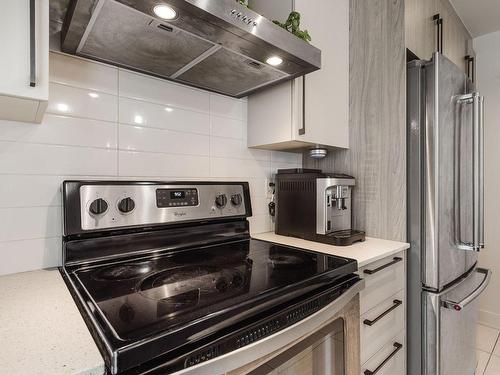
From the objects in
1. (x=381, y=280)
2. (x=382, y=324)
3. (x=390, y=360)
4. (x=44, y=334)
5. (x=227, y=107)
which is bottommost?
(x=390, y=360)

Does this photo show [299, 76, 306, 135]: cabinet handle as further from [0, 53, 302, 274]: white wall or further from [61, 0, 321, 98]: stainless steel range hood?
[0, 53, 302, 274]: white wall

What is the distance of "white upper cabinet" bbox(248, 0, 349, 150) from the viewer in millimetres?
1278

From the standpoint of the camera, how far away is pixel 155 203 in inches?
42.8

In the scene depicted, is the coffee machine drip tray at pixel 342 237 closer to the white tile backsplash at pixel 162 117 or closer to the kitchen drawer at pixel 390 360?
the kitchen drawer at pixel 390 360

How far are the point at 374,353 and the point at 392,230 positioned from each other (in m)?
0.55

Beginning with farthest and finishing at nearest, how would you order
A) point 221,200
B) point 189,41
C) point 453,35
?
point 453,35 → point 221,200 → point 189,41

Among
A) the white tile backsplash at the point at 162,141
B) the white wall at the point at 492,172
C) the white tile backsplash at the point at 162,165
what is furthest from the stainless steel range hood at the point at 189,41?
the white wall at the point at 492,172

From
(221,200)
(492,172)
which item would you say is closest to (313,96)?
(221,200)

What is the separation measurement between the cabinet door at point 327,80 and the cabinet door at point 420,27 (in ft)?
0.98

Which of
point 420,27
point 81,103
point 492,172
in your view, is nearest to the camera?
point 81,103

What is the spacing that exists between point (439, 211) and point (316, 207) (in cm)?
55

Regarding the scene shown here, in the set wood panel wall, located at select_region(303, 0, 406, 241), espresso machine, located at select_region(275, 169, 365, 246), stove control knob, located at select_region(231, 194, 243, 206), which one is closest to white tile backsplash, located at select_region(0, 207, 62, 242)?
stove control knob, located at select_region(231, 194, 243, 206)

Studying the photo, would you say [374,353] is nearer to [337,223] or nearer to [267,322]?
[337,223]

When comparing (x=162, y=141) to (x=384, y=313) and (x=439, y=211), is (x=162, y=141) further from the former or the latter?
(x=439, y=211)
